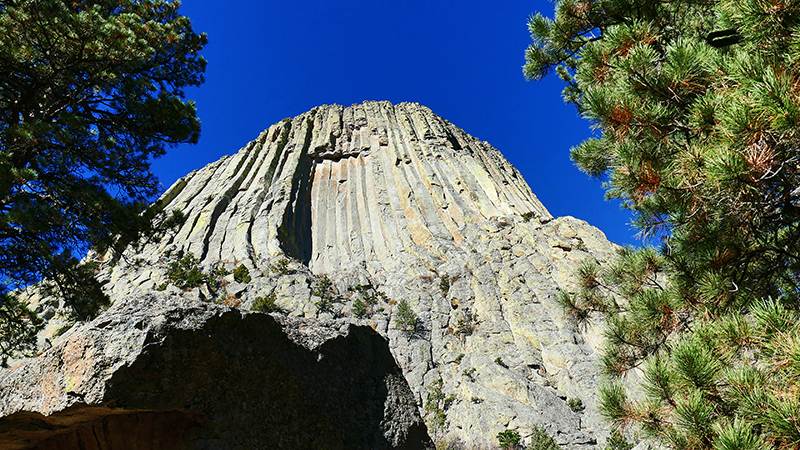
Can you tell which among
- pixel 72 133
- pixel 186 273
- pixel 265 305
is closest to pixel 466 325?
pixel 265 305

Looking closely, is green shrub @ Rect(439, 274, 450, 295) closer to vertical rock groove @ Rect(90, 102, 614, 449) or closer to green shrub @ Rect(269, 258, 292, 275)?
vertical rock groove @ Rect(90, 102, 614, 449)

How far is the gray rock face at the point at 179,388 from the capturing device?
3504 mm

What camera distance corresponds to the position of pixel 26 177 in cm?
643

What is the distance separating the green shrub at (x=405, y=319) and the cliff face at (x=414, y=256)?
3.0 inches

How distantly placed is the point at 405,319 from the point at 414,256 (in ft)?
25.4

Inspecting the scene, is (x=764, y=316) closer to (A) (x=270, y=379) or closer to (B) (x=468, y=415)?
(A) (x=270, y=379)

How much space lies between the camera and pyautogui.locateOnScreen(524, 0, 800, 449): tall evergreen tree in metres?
2.67

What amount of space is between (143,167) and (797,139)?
32.6 ft

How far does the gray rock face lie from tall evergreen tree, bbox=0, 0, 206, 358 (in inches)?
155

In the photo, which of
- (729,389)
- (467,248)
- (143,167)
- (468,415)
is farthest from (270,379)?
(467,248)

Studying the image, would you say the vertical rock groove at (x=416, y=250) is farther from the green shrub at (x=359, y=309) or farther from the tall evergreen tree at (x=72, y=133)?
the tall evergreen tree at (x=72, y=133)

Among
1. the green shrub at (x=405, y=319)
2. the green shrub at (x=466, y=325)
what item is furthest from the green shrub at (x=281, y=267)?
the green shrub at (x=466, y=325)

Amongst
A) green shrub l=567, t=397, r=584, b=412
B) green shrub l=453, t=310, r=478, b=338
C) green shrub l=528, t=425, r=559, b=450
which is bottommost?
green shrub l=528, t=425, r=559, b=450

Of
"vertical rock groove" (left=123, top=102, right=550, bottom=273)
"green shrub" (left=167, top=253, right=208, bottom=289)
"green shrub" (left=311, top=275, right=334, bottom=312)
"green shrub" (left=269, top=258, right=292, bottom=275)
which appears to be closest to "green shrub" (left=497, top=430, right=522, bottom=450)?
"green shrub" (left=311, top=275, right=334, bottom=312)
